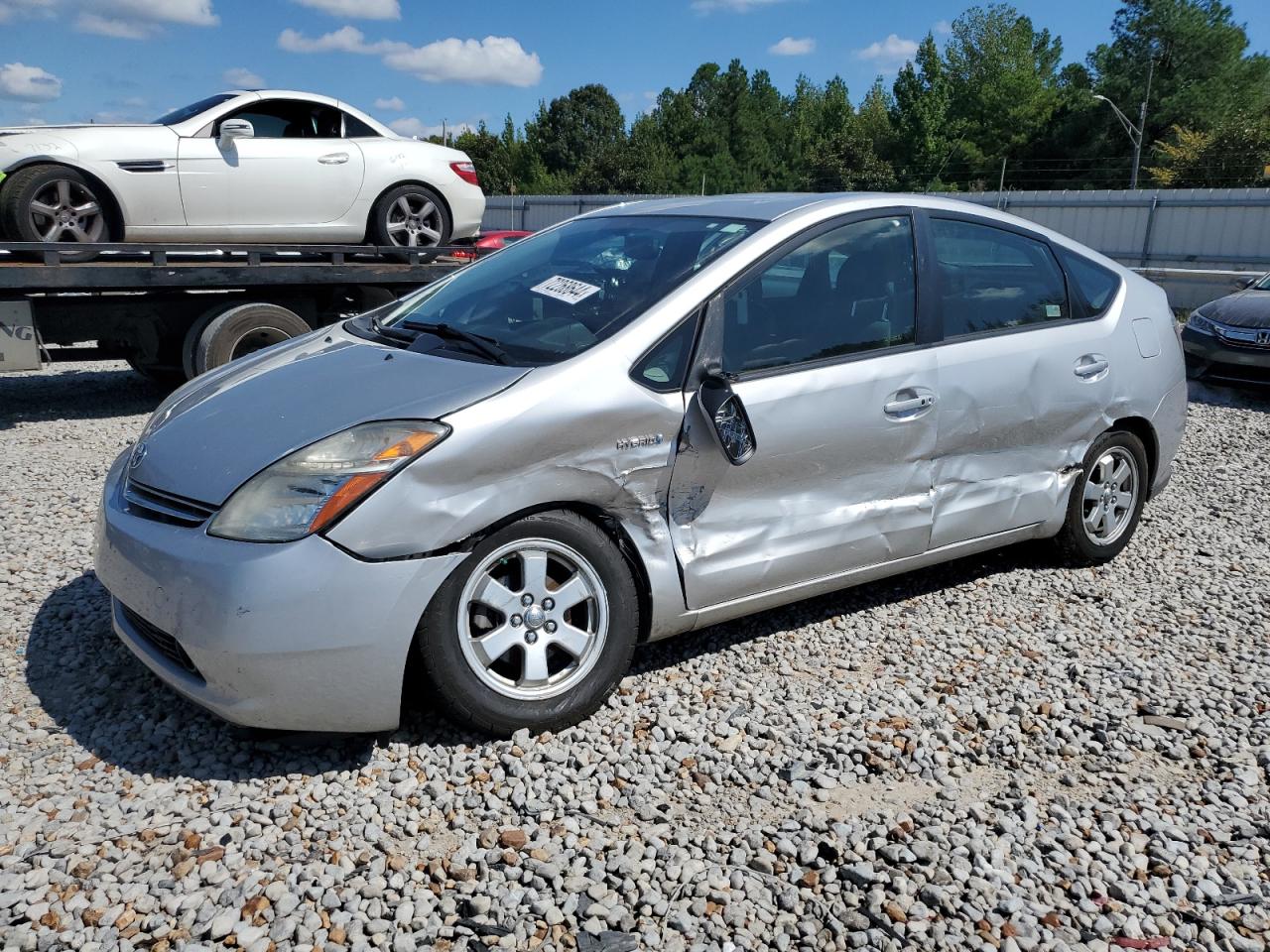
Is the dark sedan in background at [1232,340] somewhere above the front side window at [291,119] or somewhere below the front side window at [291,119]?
below

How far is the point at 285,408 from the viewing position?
3359mm

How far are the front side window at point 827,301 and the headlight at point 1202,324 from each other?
7.63 metres

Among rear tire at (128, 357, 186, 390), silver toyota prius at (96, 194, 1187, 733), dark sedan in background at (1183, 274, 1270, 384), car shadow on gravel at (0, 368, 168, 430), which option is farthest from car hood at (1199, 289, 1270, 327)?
car shadow on gravel at (0, 368, 168, 430)

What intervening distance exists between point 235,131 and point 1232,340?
886cm

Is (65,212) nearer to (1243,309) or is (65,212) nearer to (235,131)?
(235,131)

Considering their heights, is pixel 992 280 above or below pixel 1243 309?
above

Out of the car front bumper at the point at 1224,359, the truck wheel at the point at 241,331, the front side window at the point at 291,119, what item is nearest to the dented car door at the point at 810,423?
the truck wheel at the point at 241,331

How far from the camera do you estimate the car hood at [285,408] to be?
3156 millimetres

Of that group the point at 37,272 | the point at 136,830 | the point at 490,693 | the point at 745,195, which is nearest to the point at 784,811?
the point at 490,693

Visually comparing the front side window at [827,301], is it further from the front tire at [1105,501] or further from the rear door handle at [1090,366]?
the front tire at [1105,501]

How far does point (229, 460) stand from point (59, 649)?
4.59 feet

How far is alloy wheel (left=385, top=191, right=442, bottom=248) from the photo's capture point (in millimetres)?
9258

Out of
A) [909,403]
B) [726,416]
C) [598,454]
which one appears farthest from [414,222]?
[598,454]

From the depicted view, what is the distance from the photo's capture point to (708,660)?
4.04 meters
